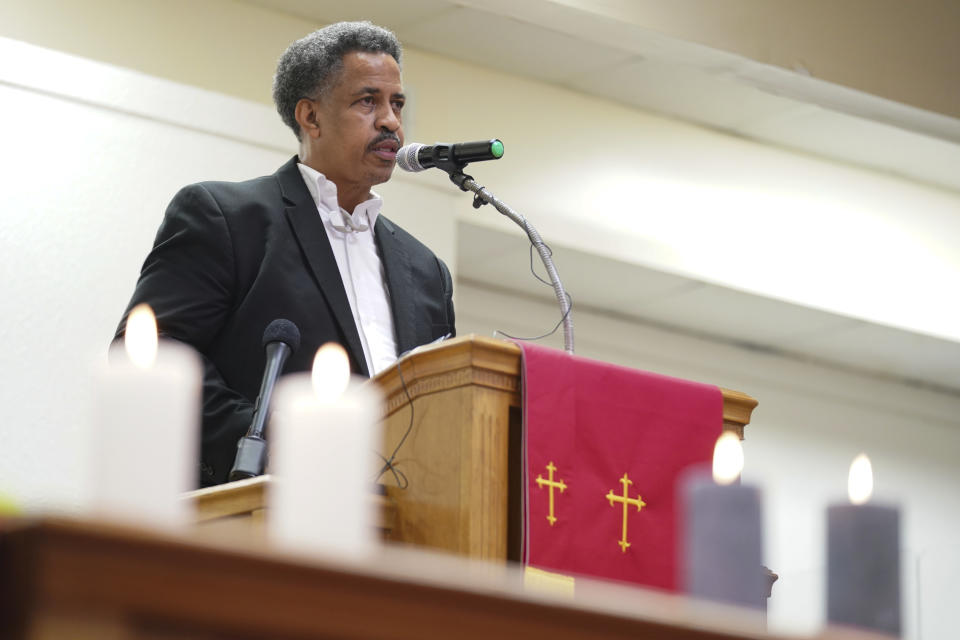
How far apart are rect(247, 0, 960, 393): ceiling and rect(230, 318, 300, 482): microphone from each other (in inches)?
117

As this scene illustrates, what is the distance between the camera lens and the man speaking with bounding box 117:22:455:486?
3.06 metres

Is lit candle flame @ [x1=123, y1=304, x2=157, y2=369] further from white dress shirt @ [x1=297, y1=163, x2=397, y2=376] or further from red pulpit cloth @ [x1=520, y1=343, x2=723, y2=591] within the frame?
white dress shirt @ [x1=297, y1=163, x2=397, y2=376]

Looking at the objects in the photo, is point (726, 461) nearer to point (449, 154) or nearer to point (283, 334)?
point (283, 334)

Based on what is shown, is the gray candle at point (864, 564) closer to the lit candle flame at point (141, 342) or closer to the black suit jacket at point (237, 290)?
the lit candle flame at point (141, 342)

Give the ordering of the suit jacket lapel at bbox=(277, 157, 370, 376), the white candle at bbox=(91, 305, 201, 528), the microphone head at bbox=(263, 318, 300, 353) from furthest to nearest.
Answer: the suit jacket lapel at bbox=(277, 157, 370, 376) → the microphone head at bbox=(263, 318, 300, 353) → the white candle at bbox=(91, 305, 201, 528)

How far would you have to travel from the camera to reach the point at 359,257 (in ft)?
11.4

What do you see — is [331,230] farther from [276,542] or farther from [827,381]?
[827,381]

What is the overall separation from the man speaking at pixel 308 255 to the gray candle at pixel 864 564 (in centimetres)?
179

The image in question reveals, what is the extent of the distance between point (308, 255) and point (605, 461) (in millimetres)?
1012

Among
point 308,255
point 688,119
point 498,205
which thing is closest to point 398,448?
point 498,205

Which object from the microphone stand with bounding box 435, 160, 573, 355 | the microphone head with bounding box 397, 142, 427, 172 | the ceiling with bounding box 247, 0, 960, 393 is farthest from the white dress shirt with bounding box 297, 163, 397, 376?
the ceiling with bounding box 247, 0, 960, 393

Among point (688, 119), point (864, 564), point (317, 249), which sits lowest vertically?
point (864, 564)

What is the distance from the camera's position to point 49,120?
5199 mm

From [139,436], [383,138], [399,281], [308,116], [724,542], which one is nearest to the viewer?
[139,436]
